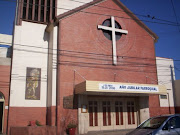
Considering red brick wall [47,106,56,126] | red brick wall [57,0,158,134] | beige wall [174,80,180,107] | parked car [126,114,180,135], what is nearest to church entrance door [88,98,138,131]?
red brick wall [57,0,158,134]

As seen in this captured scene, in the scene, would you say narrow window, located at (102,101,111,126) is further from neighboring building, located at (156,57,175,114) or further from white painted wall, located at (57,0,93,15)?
white painted wall, located at (57,0,93,15)

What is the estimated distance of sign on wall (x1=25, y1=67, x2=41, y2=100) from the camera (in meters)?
18.5

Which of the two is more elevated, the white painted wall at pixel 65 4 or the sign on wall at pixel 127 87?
the white painted wall at pixel 65 4

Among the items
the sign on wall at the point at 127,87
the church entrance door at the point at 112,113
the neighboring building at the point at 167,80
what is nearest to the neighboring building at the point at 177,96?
the neighboring building at the point at 167,80

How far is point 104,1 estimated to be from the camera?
70.8 feet

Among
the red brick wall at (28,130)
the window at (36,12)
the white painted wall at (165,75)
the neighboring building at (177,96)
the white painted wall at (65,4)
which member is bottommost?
the red brick wall at (28,130)

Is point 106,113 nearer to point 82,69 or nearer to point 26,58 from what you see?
point 82,69

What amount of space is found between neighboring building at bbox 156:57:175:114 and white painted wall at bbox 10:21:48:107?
12680 mm

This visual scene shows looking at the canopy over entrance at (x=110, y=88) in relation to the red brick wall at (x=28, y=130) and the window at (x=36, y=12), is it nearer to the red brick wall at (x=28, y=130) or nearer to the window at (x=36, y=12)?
the red brick wall at (x=28, y=130)

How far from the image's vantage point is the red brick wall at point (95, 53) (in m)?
17.6

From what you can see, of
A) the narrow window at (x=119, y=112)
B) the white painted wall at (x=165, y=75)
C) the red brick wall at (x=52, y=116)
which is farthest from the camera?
the white painted wall at (x=165, y=75)

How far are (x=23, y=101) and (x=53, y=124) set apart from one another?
11.6 ft

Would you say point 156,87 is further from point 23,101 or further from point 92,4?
point 23,101

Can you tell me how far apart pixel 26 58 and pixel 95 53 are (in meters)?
6.25
